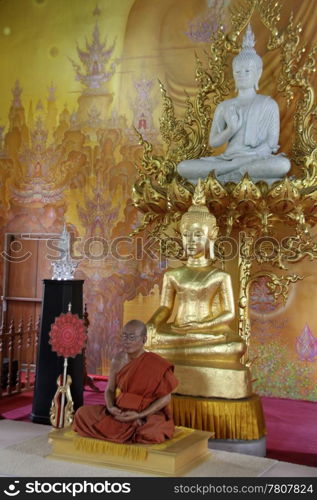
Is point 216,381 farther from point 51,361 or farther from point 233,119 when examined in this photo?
point 233,119

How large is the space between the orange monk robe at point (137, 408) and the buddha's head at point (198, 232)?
1260 millimetres

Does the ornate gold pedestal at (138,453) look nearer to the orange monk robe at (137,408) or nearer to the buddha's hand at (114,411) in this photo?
the orange monk robe at (137,408)

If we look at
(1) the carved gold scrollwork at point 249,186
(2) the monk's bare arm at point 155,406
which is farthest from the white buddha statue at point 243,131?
(2) the monk's bare arm at point 155,406

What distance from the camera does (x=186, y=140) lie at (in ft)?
19.2

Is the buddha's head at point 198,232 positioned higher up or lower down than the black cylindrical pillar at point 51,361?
higher up

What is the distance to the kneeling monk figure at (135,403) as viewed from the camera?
3355mm

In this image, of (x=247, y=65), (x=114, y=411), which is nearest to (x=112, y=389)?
(x=114, y=411)

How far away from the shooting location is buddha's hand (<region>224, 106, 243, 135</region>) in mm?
5434

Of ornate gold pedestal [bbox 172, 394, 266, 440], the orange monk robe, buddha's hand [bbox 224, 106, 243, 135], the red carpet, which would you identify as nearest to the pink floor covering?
the red carpet

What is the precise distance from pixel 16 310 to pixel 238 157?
3513 millimetres

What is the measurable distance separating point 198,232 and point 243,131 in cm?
133

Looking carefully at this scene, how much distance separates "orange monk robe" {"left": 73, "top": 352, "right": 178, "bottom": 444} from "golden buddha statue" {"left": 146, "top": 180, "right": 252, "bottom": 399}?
→ 679 millimetres

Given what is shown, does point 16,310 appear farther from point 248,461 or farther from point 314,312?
point 248,461

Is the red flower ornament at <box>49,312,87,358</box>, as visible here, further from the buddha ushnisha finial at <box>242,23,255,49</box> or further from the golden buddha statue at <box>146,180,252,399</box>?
the buddha ushnisha finial at <box>242,23,255,49</box>
